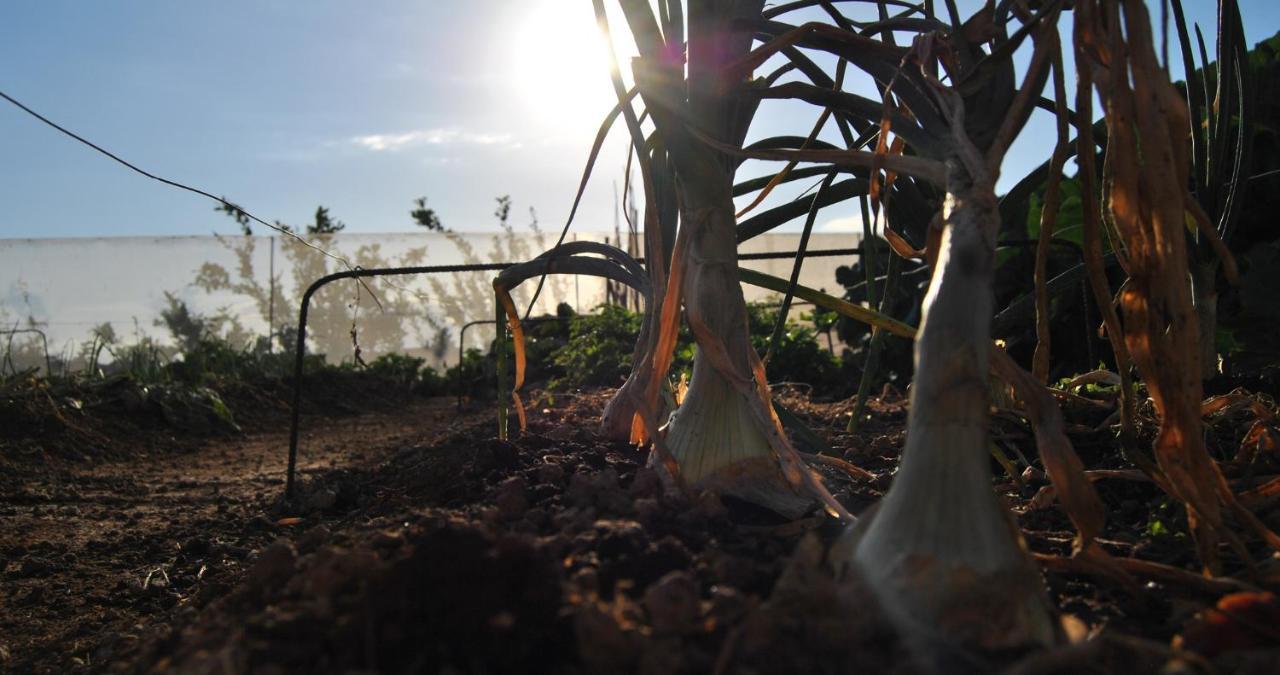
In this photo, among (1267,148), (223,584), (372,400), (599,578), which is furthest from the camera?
(372,400)

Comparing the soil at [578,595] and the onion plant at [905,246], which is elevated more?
the onion plant at [905,246]

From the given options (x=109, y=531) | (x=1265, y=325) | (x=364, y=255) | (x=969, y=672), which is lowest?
(x=109, y=531)

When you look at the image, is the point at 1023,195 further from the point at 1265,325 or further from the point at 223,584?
the point at 223,584

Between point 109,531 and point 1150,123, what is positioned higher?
point 1150,123

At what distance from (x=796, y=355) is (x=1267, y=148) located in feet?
7.37

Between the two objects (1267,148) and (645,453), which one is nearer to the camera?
(645,453)

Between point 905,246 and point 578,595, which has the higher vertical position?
point 905,246

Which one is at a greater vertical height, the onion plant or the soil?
the onion plant

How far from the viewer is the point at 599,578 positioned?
724 millimetres

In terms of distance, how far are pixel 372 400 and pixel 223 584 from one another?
7.10 m

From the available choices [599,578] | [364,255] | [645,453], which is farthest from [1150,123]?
[364,255]

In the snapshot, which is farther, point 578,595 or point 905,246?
point 905,246

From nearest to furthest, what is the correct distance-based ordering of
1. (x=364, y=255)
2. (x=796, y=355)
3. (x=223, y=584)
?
(x=223, y=584), (x=796, y=355), (x=364, y=255)

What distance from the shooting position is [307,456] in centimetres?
453
